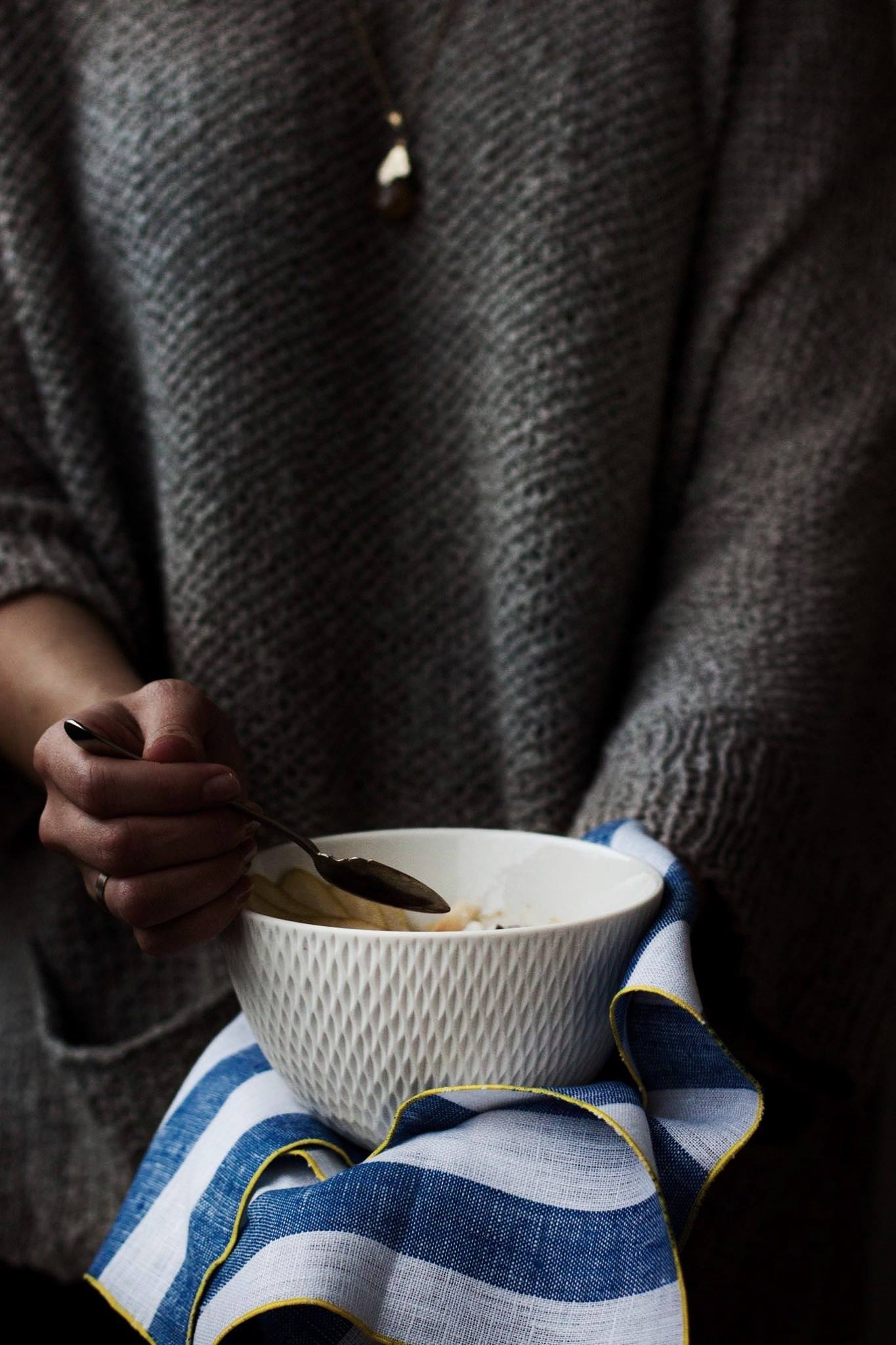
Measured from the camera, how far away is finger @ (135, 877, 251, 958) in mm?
347

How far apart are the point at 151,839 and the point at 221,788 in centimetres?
3

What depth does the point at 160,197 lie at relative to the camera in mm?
598

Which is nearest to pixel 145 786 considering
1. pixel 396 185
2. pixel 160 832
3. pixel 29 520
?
pixel 160 832

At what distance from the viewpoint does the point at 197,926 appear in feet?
1.14

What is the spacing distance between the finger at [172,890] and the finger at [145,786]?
20 mm

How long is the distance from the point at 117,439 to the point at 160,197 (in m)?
0.15

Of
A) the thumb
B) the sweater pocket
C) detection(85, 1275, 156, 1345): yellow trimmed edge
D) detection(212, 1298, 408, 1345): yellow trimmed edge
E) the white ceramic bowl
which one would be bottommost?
the sweater pocket

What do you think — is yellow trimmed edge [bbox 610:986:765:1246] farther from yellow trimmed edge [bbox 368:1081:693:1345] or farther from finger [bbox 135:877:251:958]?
finger [bbox 135:877:251:958]

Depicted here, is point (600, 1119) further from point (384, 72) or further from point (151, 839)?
point (384, 72)

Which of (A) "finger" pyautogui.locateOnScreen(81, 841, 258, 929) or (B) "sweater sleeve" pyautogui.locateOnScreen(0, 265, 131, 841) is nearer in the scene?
(A) "finger" pyautogui.locateOnScreen(81, 841, 258, 929)

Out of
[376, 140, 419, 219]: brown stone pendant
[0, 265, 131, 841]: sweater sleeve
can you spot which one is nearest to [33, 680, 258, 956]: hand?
[0, 265, 131, 841]: sweater sleeve

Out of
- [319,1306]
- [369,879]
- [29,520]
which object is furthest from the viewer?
[29,520]

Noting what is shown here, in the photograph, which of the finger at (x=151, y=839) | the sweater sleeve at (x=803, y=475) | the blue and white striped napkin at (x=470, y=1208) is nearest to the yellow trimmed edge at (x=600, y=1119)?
the blue and white striped napkin at (x=470, y=1208)

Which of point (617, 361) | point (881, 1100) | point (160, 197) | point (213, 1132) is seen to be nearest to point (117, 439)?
point (160, 197)
